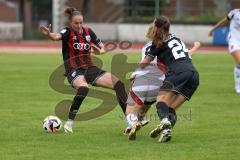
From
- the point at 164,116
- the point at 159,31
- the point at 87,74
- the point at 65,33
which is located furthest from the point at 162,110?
the point at 65,33

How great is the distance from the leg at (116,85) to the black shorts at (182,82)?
129 cm

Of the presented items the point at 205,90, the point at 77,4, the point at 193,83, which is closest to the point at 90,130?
the point at 193,83

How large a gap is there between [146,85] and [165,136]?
1.23 m

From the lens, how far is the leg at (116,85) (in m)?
12.2

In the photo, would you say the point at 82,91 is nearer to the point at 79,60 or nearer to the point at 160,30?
the point at 79,60

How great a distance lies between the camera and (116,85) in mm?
12234

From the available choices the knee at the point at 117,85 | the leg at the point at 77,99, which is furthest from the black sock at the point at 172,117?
the leg at the point at 77,99

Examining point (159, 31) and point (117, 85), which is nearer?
point (159, 31)

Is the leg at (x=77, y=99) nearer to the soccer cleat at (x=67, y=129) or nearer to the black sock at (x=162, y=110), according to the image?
the soccer cleat at (x=67, y=129)

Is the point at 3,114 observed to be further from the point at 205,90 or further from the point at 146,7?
the point at 146,7

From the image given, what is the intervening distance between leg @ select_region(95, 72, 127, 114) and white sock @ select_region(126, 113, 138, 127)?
69 cm

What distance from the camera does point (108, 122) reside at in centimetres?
A: 1325

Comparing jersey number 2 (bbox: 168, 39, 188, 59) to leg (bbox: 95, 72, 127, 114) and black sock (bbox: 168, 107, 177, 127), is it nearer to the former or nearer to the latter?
black sock (bbox: 168, 107, 177, 127)

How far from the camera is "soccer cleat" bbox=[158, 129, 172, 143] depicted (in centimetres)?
1068
